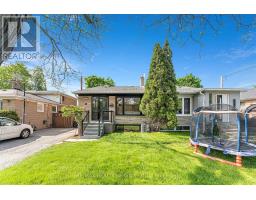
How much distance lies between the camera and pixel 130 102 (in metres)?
11.5

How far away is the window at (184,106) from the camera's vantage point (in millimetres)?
11422

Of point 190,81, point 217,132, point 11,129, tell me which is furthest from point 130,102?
point 190,81

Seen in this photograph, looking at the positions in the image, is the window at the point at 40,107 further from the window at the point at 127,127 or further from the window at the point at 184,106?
the window at the point at 184,106

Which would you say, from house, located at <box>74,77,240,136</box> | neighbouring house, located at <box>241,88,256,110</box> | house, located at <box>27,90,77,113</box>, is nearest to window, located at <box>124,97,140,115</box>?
house, located at <box>74,77,240,136</box>

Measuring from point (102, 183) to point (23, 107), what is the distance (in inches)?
310

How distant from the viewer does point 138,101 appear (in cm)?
1152

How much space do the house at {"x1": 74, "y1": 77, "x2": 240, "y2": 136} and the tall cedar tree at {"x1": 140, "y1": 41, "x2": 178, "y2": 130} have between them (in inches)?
46.8

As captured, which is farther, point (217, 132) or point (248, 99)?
point (248, 99)

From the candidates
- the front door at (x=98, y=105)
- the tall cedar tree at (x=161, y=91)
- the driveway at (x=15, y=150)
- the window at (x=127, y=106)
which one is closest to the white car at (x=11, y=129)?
the driveway at (x=15, y=150)

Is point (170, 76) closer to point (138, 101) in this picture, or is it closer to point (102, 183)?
point (138, 101)

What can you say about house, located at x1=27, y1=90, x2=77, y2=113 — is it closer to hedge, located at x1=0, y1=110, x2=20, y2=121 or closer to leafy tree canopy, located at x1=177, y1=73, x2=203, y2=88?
hedge, located at x1=0, y1=110, x2=20, y2=121

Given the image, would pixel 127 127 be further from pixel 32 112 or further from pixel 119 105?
pixel 32 112

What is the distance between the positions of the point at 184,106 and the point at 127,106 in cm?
401
